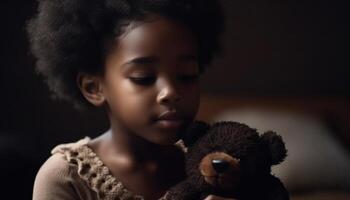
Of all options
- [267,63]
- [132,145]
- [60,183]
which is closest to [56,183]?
[60,183]

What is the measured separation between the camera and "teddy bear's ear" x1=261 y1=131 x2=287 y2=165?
2.33 ft

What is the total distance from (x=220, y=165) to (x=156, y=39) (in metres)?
0.20

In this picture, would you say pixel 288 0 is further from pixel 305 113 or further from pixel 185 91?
pixel 185 91

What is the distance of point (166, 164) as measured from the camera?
87 centimetres

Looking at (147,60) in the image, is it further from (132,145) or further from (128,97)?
(132,145)

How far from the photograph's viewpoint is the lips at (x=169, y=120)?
71 centimetres

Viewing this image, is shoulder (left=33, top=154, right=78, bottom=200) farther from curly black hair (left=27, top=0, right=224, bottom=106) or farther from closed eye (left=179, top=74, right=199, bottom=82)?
closed eye (left=179, top=74, right=199, bottom=82)

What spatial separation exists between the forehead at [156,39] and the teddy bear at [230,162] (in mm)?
119

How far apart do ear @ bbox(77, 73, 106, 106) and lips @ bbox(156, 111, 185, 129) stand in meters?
0.13

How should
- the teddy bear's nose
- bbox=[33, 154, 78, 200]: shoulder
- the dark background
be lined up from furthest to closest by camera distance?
the dark background, bbox=[33, 154, 78, 200]: shoulder, the teddy bear's nose

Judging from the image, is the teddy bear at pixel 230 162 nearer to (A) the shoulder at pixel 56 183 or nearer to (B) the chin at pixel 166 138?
(B) the chin at pixel 166 138

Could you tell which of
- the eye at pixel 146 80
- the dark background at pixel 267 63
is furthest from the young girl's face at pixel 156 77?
the dark background at pixel 267 63

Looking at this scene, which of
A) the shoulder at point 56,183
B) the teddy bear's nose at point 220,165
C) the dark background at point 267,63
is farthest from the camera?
the dark background at point 267,63

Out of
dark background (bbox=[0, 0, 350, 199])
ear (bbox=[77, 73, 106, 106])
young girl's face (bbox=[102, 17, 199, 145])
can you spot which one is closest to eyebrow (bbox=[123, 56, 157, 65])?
young girl's face (bbox=[102, 17, 199, 145])
